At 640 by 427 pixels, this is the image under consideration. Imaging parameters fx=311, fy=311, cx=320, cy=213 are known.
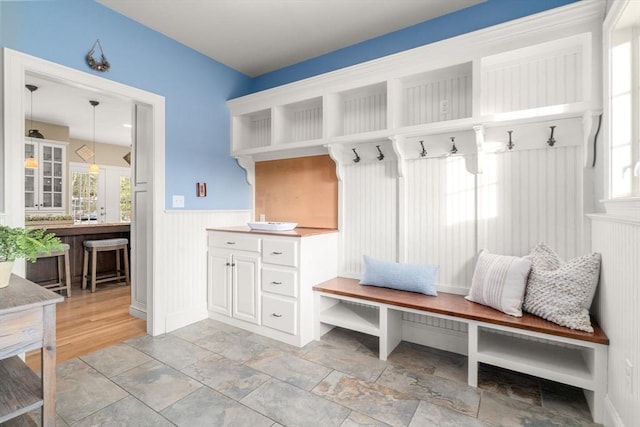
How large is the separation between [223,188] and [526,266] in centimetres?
285

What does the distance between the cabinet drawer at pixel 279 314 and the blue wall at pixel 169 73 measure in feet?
4.16

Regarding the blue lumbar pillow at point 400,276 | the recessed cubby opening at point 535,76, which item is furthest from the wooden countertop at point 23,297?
the recessed cubby opening at point 535,76

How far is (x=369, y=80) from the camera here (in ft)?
8.54

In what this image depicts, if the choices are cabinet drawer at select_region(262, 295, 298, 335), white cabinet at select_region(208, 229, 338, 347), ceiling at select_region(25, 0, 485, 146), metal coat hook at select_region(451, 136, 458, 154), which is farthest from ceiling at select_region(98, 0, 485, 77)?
cabinet drawer at select_region(262, 295, 298, 335)

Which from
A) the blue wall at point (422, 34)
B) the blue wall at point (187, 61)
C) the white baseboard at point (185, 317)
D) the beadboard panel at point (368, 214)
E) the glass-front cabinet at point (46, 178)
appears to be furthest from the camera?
the glass-front cabinet at point (46, 178)

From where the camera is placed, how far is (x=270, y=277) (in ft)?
8.94

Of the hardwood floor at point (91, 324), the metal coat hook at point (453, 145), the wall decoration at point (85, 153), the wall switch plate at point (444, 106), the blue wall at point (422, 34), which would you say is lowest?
the hardwood floor at point (91, 324)

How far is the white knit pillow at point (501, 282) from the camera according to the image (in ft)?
6.35

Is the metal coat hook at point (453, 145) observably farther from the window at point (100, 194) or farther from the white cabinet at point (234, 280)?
the window at point (100, 194)

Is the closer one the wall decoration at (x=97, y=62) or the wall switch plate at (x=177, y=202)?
the wall decoration at (x=97, y=62)

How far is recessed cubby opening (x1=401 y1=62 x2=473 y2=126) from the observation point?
242cm

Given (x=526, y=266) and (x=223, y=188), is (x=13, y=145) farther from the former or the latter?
(x=526, y=266)

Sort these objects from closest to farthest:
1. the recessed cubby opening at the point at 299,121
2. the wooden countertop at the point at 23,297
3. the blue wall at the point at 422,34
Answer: the wooden countertop at the point at 23,297 < the blue wall at the point at 422,34 < the recessed cubby opening at the point at 299,121

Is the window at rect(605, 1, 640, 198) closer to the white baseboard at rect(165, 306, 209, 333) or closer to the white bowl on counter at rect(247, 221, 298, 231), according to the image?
the white bowl on counter at rect(247, 221, 298, 231)
